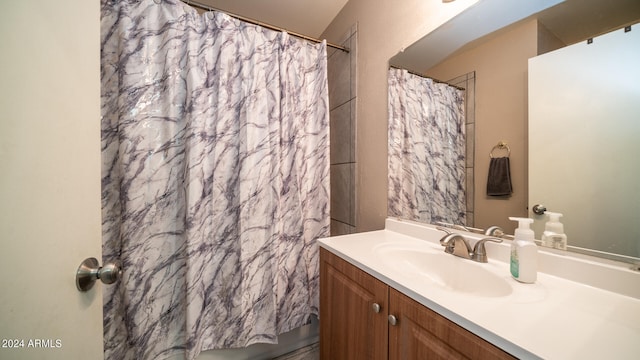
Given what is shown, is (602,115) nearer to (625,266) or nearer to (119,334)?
(625,266)

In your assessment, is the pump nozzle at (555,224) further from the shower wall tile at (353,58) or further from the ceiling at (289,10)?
the ceiling at (289,10)

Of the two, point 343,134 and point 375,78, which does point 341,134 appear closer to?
point 343,134

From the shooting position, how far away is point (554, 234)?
636 millimetres

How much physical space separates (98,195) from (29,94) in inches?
10.5

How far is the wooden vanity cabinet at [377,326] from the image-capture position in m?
0.45

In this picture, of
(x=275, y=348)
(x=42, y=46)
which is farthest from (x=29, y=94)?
(x=275, y=348)

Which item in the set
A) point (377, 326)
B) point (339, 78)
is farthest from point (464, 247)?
point (339, 78)

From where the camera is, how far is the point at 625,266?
0.53 meters

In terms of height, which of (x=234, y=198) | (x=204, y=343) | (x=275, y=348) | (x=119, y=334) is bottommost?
(x=275, y=348)

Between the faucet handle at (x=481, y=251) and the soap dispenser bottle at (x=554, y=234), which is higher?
the soap dispenser bottle at (x=554, y=234)

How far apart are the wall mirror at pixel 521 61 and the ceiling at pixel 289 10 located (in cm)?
97

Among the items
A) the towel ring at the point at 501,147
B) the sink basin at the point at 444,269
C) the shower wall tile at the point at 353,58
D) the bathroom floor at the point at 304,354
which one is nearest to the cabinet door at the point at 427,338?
the sink basin at the point at 444,269

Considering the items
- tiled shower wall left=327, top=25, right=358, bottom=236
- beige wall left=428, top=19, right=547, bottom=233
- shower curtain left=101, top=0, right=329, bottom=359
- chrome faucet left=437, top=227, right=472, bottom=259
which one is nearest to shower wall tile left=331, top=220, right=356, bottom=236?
tiled shower wall left=327, top=25, right=358, bottom=236

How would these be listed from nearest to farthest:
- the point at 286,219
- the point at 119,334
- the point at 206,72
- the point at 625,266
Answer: the point at 625,266 < the point at 119,334 < the point at 206,72 < the point at 286,219
